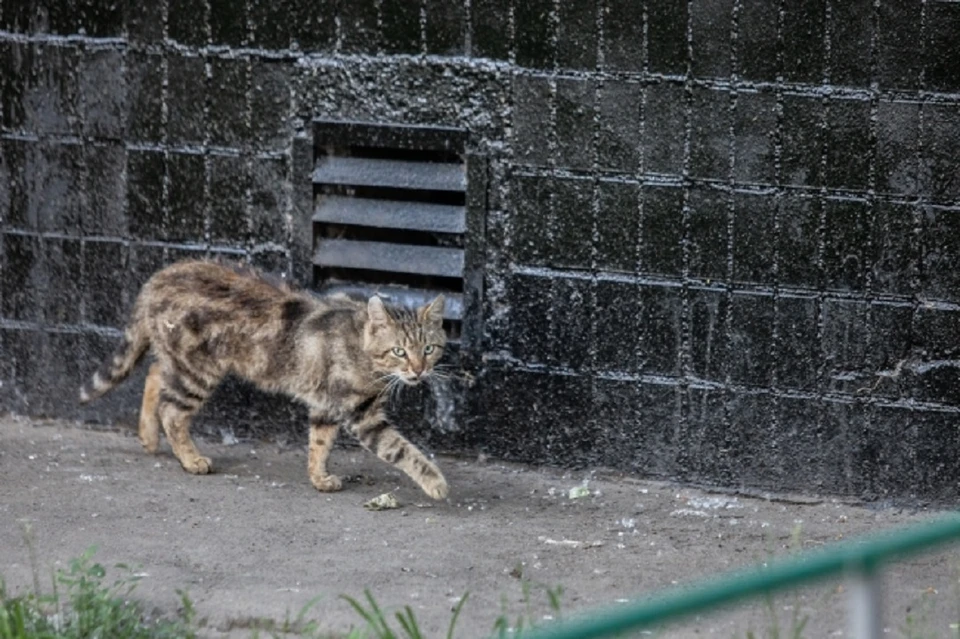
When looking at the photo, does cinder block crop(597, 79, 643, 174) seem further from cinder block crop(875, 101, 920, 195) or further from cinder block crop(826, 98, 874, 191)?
cinder block crop(875, 101, 920, 195)

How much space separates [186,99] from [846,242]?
294 cm

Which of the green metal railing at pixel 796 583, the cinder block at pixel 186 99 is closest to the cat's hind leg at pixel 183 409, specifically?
the cinder block at pixel 186 99

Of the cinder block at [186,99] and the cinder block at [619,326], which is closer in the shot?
the cinder block at [619,326]

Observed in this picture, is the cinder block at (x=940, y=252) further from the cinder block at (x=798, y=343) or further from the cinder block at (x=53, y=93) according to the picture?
the cinder block at (x=53, y=93)

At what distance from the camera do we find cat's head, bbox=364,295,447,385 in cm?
650

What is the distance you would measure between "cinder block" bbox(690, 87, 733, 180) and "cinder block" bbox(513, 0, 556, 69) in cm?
64

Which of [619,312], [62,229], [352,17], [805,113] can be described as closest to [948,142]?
[805,113]

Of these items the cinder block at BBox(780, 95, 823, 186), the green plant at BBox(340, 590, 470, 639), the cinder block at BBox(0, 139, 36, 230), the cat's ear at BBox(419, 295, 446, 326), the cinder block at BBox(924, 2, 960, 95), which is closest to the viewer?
the green plant at BBox(340, 590, 470, 639)

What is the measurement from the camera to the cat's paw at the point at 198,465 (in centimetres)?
681

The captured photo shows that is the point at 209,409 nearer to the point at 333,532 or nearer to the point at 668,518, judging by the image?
the point at 333,532

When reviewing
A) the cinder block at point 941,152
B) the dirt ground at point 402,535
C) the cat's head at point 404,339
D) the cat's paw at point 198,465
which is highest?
the cinder block at point 941,152

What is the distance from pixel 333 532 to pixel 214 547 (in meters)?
0.48

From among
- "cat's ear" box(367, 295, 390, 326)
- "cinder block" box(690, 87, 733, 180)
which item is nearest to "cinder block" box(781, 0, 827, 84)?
"cinder block" box(690, 87, 733, 180)

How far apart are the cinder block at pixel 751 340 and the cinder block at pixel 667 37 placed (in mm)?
972
